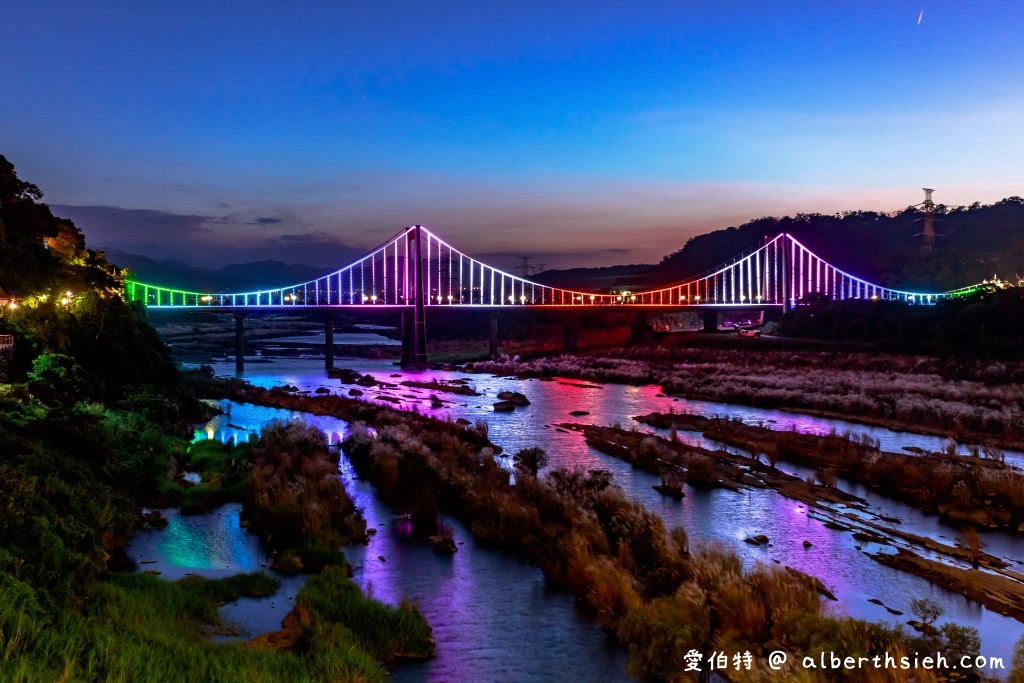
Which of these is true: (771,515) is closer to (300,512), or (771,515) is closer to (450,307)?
(300,512)

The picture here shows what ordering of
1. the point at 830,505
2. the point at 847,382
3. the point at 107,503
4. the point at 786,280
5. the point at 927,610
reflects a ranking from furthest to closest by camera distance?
the point at 786,280, the point at 847,382, the point at 830,505, the point at 107,503, the point at 927,610

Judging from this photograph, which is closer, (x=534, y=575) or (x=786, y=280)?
(x=534, y=575)

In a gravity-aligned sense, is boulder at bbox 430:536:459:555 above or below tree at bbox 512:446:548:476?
below

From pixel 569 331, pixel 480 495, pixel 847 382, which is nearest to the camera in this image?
pixel 480 495

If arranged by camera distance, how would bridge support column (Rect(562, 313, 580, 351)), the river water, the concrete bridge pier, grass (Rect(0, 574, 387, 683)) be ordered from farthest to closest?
bridge support column (Rect(562, 313, 580, 351)) → the concrete bridge pier → the river water → grass (Rect(0, 574, 387, 683))

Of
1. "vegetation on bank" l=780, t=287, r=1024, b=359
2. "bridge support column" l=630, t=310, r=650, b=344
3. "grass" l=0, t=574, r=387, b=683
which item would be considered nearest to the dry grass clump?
"grass" l=0, t=574, r=387, b=683

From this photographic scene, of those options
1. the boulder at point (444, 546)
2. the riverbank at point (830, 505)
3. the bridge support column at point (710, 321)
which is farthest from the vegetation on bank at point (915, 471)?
the bridge support column at point (710, 321)

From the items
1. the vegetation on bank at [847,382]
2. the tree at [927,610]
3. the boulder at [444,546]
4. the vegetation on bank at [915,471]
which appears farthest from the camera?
the vegetation on bank at [847,382]

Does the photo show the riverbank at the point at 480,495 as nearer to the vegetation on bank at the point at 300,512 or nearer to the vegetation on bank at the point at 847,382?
the vegetation on bank at the point at 300,512

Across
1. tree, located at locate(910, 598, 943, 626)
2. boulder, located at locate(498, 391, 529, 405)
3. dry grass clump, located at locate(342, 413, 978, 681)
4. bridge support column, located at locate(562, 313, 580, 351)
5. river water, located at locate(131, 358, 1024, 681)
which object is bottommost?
boulder, located at locate(498, 391, 529, 405)

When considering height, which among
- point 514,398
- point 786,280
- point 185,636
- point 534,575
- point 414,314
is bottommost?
point 514,398

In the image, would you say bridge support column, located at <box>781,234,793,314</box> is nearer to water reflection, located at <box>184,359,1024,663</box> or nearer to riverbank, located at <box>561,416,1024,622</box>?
water reflection, located at <box>184,359,1024,663</box>

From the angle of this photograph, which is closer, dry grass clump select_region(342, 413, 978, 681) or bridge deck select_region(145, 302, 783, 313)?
dry grass clump select_region(342, 413, 978, 681)

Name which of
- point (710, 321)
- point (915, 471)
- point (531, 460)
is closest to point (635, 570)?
point (531, 460)
